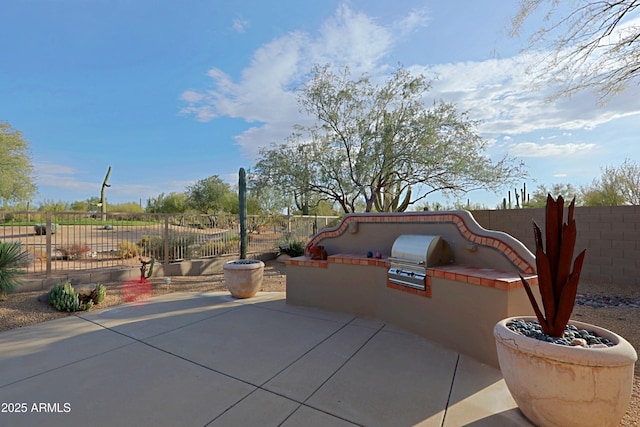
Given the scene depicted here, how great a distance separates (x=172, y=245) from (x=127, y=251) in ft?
5.77

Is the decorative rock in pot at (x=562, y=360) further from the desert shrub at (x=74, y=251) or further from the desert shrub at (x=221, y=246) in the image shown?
the desert shrub at (x=74, y=251)

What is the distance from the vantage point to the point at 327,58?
11898mm

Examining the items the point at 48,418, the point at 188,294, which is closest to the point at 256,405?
the point at 48,418

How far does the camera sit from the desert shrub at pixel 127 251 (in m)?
9.54

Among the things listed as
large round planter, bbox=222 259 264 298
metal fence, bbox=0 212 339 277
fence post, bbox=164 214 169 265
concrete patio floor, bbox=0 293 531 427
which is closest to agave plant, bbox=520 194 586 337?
concrete patio floor, bbox=0 293 531 427

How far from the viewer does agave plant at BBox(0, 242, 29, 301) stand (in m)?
5.39

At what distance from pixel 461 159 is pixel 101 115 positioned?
16.8m

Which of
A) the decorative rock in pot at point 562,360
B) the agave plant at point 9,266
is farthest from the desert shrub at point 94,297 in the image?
the decorative rock in pot at point 562,360

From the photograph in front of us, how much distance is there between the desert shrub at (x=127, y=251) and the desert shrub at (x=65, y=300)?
4318 mm

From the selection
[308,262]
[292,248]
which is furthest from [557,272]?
[292,248]

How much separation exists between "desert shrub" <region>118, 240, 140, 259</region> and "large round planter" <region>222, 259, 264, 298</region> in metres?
5.49

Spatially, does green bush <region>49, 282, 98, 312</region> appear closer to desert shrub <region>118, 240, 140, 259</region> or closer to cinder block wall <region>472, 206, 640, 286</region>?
desert shrub <region>118, 240, 140, 259</region>

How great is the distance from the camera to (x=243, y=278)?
19.8 ft

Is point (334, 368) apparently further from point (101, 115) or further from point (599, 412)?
point (101, 115)
